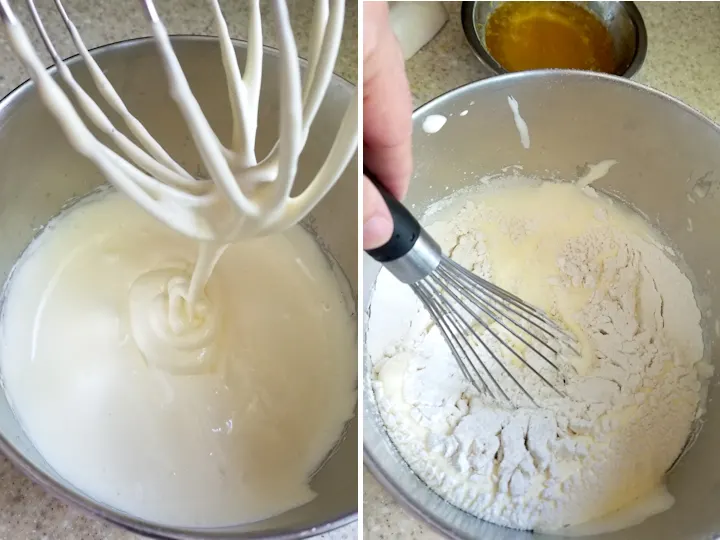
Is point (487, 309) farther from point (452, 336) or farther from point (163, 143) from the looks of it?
point (163, 143)

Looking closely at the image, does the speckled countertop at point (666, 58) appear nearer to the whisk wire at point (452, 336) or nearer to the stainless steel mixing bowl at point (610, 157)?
the stainless steel mixing bowl at point (610, 157)

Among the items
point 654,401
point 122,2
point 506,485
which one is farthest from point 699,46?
point 122,2

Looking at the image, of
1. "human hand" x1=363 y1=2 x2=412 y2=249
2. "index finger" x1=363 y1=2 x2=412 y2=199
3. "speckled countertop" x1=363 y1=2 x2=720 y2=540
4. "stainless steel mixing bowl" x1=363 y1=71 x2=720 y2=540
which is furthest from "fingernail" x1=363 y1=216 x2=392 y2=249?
"speckled countertop" x1=363 y1=2 x2=720 y2=540

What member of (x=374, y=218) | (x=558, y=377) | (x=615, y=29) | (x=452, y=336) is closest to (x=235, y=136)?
(x=374, y=218)

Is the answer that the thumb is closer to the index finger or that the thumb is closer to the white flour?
the index finger

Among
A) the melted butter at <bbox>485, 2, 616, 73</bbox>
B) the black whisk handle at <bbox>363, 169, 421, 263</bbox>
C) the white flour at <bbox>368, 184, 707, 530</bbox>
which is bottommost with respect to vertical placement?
the white flour at <bbox>368, 184, 707, 530</bbox>
